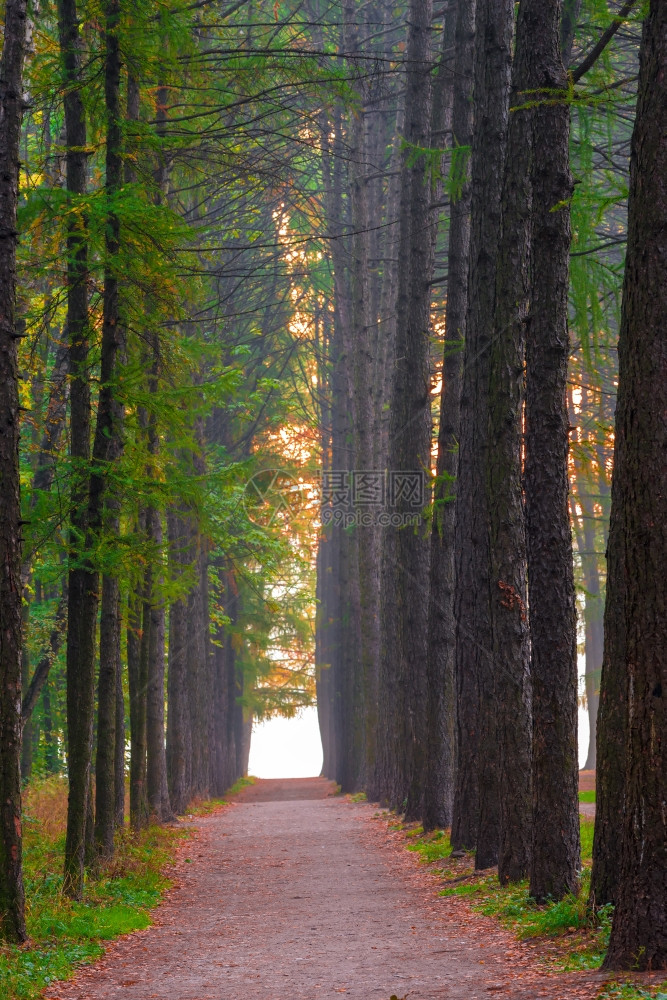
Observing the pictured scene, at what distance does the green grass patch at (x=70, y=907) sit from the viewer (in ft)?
23.8

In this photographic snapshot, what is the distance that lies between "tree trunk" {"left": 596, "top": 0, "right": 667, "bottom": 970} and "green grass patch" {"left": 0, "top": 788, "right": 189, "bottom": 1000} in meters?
3.96

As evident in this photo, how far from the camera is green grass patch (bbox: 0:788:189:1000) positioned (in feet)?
23.8

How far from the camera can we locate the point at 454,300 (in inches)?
593

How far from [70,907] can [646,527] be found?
6567 mm

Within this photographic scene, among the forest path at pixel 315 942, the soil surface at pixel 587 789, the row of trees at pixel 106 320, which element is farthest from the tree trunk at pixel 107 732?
the soil surface at pixel 587 789

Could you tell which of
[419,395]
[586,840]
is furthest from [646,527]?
[419,395]

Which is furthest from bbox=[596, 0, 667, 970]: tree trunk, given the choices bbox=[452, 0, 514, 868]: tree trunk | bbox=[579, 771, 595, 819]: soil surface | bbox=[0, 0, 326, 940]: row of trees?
bbox=[579, 771, 595, 819]: soil surface

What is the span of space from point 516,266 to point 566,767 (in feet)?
16.1

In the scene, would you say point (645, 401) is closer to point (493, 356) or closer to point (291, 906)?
point (493, 356)

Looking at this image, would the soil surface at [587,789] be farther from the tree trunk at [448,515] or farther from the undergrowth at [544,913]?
the undergrowth at [544,913]

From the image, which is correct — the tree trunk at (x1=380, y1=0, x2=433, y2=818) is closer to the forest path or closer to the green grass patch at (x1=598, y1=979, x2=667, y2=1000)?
the forest path

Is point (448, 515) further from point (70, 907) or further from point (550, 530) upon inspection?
point (70, 907)

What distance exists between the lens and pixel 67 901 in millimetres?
9633

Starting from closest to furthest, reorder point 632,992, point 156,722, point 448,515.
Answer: point 632,992 < point 448,515 < point 156,722
